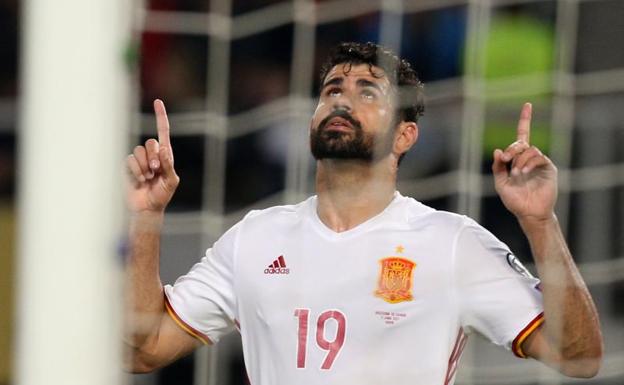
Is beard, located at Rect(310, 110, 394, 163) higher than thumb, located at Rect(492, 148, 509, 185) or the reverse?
higher

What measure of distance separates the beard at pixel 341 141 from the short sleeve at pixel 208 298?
219 millimetres

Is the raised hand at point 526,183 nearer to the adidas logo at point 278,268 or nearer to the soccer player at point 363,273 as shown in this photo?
the soccer player at point 363,273

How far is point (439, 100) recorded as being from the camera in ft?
7.54

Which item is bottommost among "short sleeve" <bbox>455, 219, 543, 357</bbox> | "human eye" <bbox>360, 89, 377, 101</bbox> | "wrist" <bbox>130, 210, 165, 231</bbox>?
"short sleeve" <bbox>455, 219, 543, 357</bbox>

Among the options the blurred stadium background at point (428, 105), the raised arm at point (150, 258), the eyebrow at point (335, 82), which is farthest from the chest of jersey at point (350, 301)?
the blurred stadium background at point (428, 105)

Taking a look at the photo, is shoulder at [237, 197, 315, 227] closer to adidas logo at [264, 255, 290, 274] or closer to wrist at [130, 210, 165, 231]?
adidas logo at [264, 255, 290, 274]

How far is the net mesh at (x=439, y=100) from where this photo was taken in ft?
7.41

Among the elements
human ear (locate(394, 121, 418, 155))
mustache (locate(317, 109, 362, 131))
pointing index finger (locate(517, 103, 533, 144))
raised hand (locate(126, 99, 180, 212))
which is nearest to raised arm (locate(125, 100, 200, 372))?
raised hand (locate(126, 99, 180, 212))

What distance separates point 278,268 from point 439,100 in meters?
0.60

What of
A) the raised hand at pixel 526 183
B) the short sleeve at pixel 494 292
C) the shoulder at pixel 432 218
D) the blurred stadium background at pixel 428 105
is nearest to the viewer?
the raised hand at pixel 526 183

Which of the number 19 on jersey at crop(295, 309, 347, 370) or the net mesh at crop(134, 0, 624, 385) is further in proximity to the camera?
the net mesh at crop(134, 0, 624, 385)

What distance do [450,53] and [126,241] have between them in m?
1.32

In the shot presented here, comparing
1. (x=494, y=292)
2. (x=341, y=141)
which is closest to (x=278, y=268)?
(x=341, y=141)

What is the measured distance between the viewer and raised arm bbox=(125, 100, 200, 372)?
5.47ft
